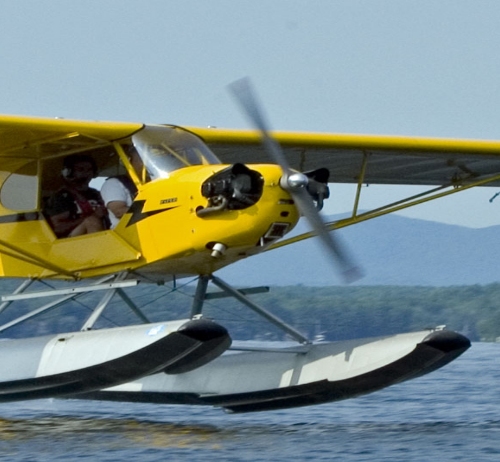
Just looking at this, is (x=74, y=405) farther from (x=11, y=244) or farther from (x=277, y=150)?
(x=277, y=150)

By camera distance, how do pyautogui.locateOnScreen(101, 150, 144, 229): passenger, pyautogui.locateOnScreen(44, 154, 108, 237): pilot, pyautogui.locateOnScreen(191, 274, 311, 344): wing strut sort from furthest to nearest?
pyautogui.locateOnScreen(44, 154, 108, 237): pilot → pyautogui.locateOnScreen(191, 274, 311, 344): wing strut → pyautogui.locateOnScreen(101, 150, 144, 229): passenger

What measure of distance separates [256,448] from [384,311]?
33780mm

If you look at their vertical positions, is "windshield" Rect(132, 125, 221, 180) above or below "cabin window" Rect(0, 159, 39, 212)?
above

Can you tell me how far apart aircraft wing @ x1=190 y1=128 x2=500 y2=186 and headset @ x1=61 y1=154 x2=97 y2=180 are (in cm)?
113

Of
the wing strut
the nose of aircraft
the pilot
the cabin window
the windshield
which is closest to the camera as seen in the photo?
the nose of aircraft

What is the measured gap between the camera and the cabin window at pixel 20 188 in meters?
14.3

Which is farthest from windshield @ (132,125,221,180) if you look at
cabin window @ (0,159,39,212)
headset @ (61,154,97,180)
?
cabin window @ (0,159,39,212)

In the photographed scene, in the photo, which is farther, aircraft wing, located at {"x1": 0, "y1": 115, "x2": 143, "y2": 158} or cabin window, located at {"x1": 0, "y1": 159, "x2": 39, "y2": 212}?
cabin window, located at {"x1": 0, "y1": 159, "x2": 39, "y2": 212}

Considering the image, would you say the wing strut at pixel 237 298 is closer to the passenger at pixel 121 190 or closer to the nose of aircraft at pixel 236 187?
the passenger at pixel 121 190

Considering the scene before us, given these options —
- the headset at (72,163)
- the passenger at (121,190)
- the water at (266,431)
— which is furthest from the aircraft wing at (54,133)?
the water at (266,431)

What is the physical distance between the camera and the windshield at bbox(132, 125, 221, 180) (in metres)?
13.3

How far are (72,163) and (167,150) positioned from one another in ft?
3.97

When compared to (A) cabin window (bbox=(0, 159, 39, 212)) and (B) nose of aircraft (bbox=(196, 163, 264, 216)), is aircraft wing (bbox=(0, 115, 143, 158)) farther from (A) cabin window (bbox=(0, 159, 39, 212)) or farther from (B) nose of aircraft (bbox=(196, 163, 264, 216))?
(B) nose of aircraft (bbox=(196, 163, 264, 216))

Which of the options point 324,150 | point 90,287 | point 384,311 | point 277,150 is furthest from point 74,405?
point 384,311
